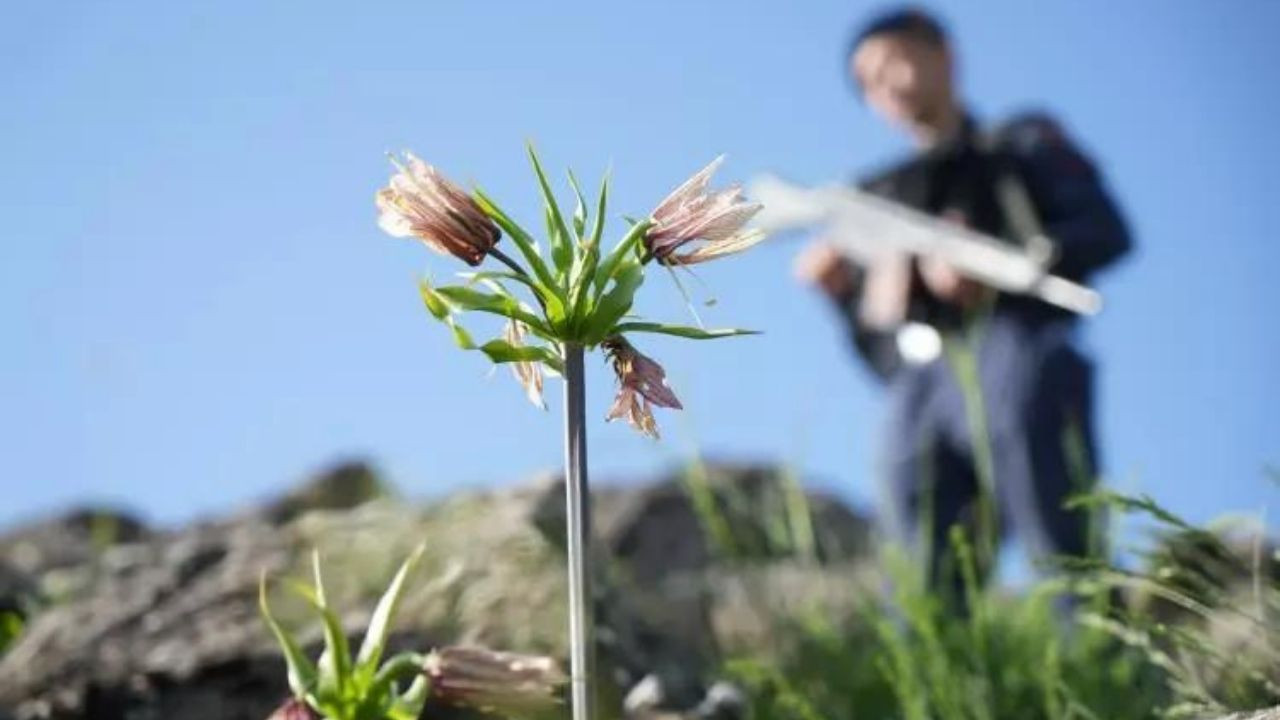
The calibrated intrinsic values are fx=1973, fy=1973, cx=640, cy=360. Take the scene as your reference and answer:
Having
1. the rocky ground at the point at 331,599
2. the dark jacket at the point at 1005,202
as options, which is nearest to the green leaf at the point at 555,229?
the rocky ground at the point at 331,599

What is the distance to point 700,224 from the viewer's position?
4.98ft

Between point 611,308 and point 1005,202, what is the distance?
3.89 m

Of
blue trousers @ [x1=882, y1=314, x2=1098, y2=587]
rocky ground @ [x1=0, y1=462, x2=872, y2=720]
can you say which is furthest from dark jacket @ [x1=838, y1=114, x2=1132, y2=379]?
rocky ground @ [x1=0, y1=462, x2=872, y2=720]

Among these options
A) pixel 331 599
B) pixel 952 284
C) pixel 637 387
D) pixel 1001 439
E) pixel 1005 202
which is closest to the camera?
pixel 637 387

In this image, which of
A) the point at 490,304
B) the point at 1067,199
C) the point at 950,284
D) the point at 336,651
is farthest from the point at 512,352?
the point at 1067,199

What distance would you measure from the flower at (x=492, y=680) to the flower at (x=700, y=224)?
0.33m

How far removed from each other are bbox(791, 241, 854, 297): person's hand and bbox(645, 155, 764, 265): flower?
389cm

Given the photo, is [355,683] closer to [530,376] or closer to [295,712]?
[295,712]

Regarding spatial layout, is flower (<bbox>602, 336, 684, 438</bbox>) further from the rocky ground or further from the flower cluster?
the rocky ground

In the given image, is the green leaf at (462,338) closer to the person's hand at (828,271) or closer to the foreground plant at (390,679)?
the foreground plant at (390,679)

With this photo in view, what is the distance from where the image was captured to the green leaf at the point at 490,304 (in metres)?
1.41

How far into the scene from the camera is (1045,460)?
4688 millimetres

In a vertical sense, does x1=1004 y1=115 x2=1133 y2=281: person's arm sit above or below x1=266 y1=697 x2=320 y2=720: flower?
above

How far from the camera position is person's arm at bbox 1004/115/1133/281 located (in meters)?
4.93
